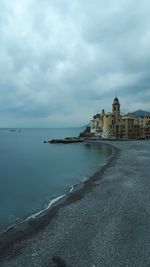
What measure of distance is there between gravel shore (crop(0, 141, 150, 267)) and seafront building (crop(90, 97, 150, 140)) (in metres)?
88.6

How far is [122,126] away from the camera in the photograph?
10938 cm

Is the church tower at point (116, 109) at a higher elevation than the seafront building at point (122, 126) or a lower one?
higher

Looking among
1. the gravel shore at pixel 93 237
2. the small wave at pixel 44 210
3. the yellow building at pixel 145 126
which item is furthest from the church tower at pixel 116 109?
the gravel shore at pixel 93 237

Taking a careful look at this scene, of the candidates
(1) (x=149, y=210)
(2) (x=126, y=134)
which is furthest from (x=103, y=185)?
(2) (x=126, y=134)

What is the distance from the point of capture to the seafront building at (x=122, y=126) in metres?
109

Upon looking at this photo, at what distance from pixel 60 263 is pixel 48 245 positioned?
6.56ft

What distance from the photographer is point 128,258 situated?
11.7 metres

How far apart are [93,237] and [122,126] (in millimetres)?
98366

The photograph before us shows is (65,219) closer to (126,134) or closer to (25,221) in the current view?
(25,221)

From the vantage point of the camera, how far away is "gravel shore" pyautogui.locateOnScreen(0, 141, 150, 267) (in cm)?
1181

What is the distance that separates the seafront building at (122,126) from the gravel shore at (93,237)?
291ft

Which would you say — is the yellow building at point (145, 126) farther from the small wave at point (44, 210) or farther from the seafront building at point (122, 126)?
the small wave at point (44, 210)

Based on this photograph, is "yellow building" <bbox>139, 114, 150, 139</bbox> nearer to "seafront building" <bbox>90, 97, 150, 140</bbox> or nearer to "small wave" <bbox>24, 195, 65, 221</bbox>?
"seafront building" <bbox>90, 97, 150, 140</bbox>

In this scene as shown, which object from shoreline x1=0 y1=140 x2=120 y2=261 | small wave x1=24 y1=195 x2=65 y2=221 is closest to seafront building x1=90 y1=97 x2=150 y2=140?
small wave x1=24 y1=195 x2=65 y2=221
